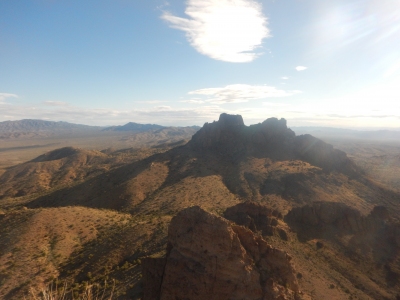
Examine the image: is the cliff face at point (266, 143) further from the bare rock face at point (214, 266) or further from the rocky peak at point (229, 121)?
the bare rock face at point (214, 266)

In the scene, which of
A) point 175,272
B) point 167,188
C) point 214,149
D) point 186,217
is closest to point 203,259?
point 175,272

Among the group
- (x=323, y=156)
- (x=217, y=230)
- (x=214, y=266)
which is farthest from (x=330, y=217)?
(x=323, y=156)

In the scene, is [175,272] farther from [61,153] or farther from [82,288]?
[61,153]

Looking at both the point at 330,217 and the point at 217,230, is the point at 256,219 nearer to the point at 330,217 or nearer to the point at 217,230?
the point at 330,217

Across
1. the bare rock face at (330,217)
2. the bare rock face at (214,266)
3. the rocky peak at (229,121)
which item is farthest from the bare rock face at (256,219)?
the rocky peak at (229,121)

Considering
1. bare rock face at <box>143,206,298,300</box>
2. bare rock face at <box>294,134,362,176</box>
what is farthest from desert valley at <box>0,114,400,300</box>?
bare rock face at <box>294,134,362,176</box>
